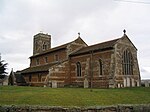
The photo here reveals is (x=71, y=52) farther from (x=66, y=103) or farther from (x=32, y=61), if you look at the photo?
(x=66, y=103)

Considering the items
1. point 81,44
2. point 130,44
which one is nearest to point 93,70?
point 130,44

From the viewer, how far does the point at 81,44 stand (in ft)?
172

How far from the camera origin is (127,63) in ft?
136

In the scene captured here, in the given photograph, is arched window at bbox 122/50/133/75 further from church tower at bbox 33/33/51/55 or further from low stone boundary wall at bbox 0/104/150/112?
church tower at bbox 33/33/51/55

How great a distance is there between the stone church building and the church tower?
65.9 feet

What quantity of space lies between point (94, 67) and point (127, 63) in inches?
240

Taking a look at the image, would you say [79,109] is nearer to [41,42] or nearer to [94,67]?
[94,67]

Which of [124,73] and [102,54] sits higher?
[102,54]

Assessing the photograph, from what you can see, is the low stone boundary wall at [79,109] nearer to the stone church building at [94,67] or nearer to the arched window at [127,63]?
the stone church building at [94,67]

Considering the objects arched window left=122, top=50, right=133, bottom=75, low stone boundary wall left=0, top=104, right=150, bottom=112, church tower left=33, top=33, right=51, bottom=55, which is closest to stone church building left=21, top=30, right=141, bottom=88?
arched window left=122, top=50, right=133, bottom=75

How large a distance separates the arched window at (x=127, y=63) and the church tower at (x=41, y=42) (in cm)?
3605

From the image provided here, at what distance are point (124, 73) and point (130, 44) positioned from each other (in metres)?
6.01

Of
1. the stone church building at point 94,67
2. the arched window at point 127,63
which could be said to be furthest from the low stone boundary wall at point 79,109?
the arched window at point 127,63

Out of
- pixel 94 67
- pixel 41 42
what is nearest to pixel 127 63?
pixel 94 67
